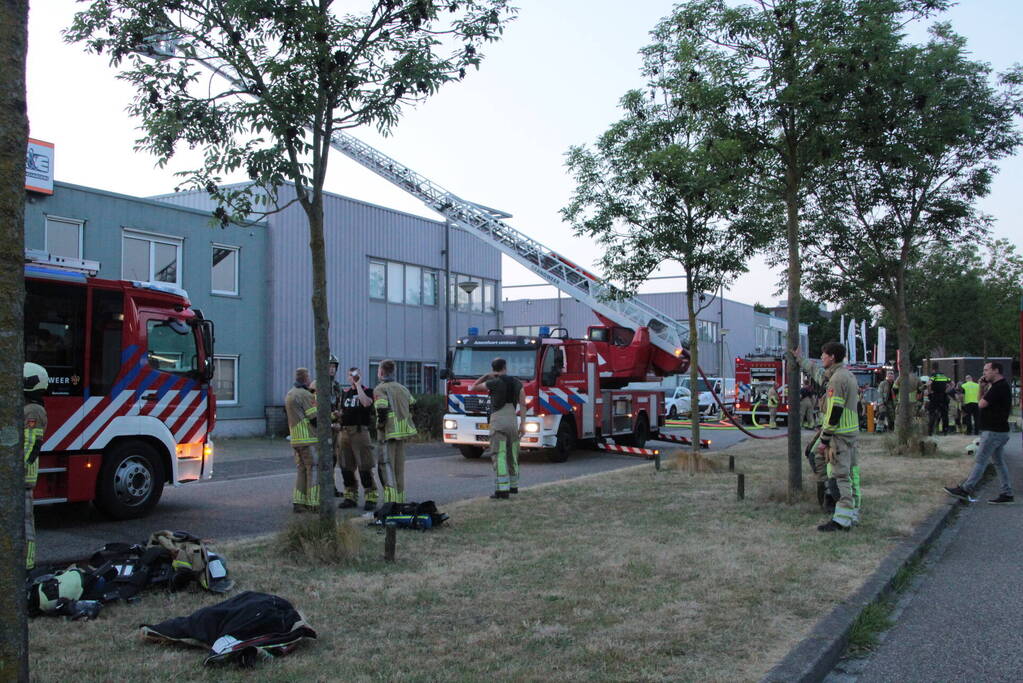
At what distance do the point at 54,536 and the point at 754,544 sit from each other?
6953 mm

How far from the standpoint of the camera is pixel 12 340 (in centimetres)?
300

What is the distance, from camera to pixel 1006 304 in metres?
38.3

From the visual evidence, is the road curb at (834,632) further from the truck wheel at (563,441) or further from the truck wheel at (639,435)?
the truck wheel at (639,435)

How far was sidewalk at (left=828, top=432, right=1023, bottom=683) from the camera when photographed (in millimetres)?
5043

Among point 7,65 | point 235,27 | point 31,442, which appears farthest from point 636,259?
point 7,65

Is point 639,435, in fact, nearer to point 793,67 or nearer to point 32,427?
point 793,67

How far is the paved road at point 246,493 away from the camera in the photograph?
9.30m

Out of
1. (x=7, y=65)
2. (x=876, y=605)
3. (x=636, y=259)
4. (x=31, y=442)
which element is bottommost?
(x=876, y=605)

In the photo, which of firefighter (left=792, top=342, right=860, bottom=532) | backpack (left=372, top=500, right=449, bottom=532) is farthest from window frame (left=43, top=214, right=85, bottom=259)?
firefighter (left=792, top=342, right=860, bottom=532)

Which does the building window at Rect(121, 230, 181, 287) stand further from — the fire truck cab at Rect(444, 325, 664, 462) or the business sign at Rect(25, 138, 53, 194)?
the fire truck cab at Rect(444, 325, 664, 462)

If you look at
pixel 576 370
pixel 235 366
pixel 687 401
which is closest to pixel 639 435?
pixel 576 370

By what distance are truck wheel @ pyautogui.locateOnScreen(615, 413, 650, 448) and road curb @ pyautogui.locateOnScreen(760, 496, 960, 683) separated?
13273 millimetres

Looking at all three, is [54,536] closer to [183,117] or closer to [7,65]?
[183,117]

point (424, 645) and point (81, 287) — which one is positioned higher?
point (81, 287)
